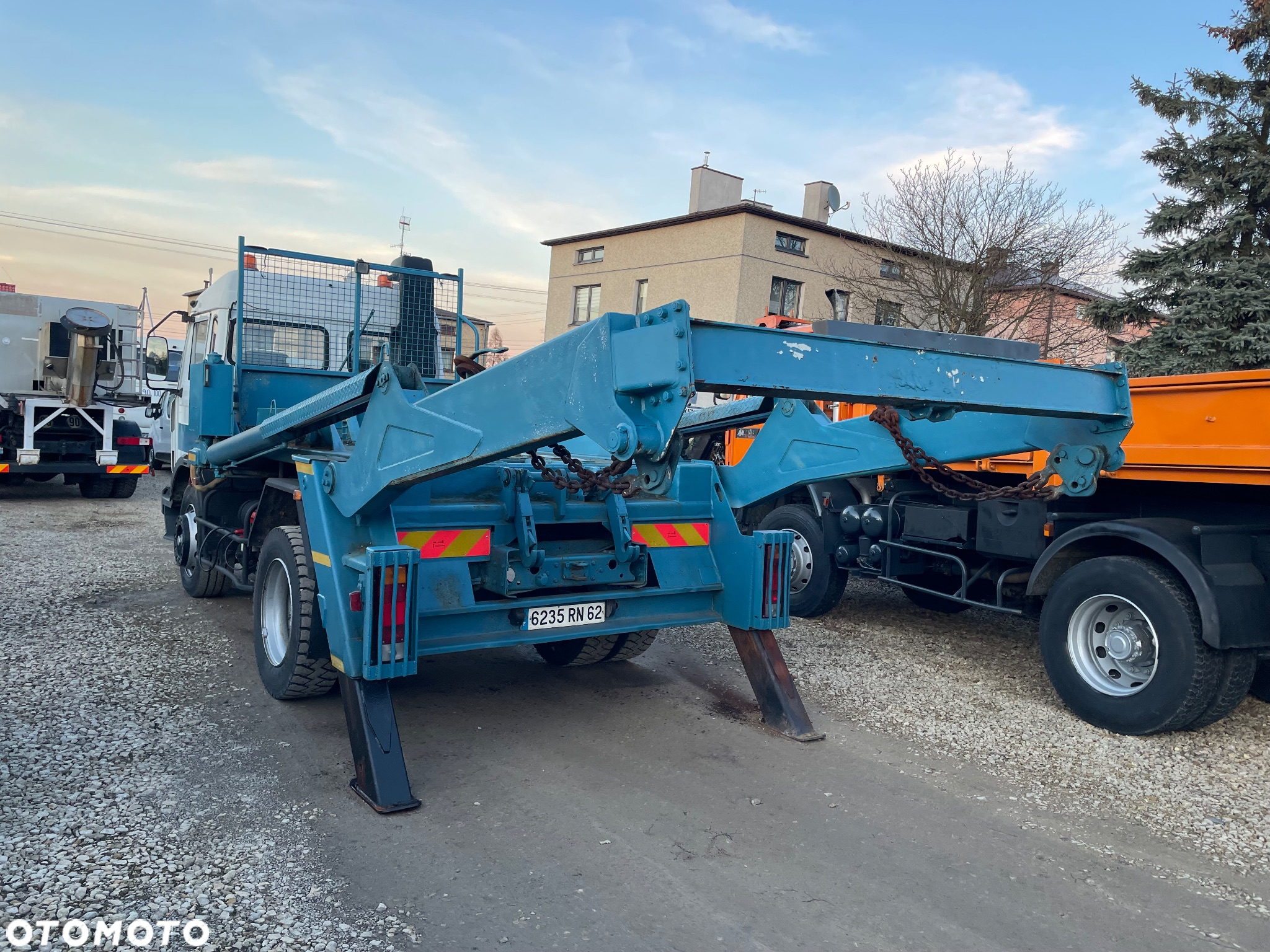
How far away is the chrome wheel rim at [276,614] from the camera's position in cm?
519

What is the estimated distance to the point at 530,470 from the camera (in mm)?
4969

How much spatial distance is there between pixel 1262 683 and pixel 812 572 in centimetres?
319

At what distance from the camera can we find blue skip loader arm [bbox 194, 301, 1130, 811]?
3.28 m

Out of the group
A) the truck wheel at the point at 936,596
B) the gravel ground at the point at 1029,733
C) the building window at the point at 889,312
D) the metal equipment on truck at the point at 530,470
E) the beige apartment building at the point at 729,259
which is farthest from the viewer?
the beige apartment building at the point at 729,259

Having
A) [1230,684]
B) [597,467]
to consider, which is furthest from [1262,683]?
[597,467]

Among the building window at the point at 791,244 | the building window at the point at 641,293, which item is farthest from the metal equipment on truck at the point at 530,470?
the building window at the point at 641,293

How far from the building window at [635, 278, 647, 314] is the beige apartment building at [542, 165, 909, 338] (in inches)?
1.2

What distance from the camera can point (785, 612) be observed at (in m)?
5.23

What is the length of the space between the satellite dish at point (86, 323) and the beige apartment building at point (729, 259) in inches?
601

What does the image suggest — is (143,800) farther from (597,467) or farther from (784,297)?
(784,297)

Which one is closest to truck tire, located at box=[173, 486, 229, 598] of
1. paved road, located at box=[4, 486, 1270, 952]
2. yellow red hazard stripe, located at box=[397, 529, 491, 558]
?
paved road, located at box=[4, 486, 1270, 952]

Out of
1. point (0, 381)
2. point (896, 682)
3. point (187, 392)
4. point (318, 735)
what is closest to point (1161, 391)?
point (896, 682)

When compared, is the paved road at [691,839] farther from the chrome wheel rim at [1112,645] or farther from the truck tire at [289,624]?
the chrome wheel rim at [1112,645]

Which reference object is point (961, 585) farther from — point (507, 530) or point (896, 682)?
point (507, 530)
